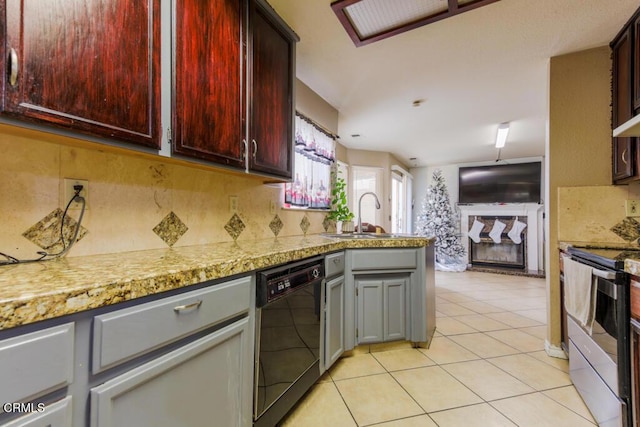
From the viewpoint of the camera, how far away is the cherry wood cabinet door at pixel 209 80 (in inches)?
47.3

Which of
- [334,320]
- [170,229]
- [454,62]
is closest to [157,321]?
[170,229]

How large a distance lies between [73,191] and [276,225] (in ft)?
4.53

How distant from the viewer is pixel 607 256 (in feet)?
4.80

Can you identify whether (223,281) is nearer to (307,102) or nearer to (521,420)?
(521,420)

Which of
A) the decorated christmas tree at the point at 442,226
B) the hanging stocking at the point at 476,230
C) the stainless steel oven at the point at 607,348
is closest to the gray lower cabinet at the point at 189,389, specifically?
the stainless steel oven at the point at 607,348

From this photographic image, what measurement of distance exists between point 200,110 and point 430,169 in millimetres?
6398

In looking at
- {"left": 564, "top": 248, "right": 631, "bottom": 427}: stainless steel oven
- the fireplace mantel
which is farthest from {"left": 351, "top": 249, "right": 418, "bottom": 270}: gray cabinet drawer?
the fireplace mantel

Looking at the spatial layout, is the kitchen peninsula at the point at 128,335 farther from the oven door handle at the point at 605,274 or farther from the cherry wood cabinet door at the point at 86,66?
the oven door handle at the point at 605,274

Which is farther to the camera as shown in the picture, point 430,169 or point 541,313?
point 430,169

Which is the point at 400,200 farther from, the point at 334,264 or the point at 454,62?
the point at 334,264

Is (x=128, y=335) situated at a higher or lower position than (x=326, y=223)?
lower

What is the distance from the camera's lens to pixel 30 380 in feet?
1.83

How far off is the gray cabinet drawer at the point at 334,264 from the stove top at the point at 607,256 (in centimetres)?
139

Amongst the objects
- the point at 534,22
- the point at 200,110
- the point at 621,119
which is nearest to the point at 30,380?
the point at 200,110
